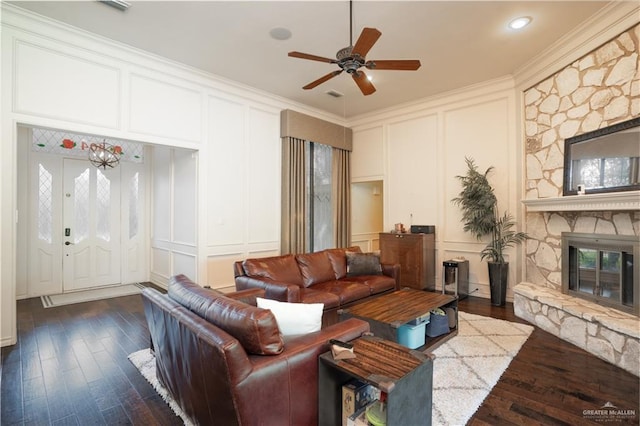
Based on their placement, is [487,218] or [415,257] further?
[415,257]

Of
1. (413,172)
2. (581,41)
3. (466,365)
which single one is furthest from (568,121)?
(466,365)

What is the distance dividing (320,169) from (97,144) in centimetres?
422

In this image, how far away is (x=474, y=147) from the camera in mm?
5203

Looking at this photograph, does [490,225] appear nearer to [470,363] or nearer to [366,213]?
[470,363]

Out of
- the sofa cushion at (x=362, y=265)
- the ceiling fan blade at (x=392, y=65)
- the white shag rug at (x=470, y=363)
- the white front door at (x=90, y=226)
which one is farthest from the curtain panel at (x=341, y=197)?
the white front door at (x=90, y=226)

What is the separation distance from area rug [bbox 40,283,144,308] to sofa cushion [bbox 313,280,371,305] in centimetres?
366

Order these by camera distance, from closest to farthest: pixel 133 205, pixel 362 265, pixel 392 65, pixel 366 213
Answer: pixel 392 65 → pixel 362 265 → pixel 133 205 → pixel 366 213

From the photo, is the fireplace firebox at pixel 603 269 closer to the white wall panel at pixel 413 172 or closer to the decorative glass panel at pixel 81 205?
the white wall panel at pixel 413 172

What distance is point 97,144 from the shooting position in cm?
561

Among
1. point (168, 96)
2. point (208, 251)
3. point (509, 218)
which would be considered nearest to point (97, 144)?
point (168, 96)

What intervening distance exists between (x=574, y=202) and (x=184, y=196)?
5.39 metres

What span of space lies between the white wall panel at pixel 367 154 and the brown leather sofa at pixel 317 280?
7.98 feet

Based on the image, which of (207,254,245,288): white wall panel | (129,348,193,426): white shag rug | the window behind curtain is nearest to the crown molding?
the window behind curtain

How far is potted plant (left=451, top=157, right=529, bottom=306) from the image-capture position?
14.9 feet
